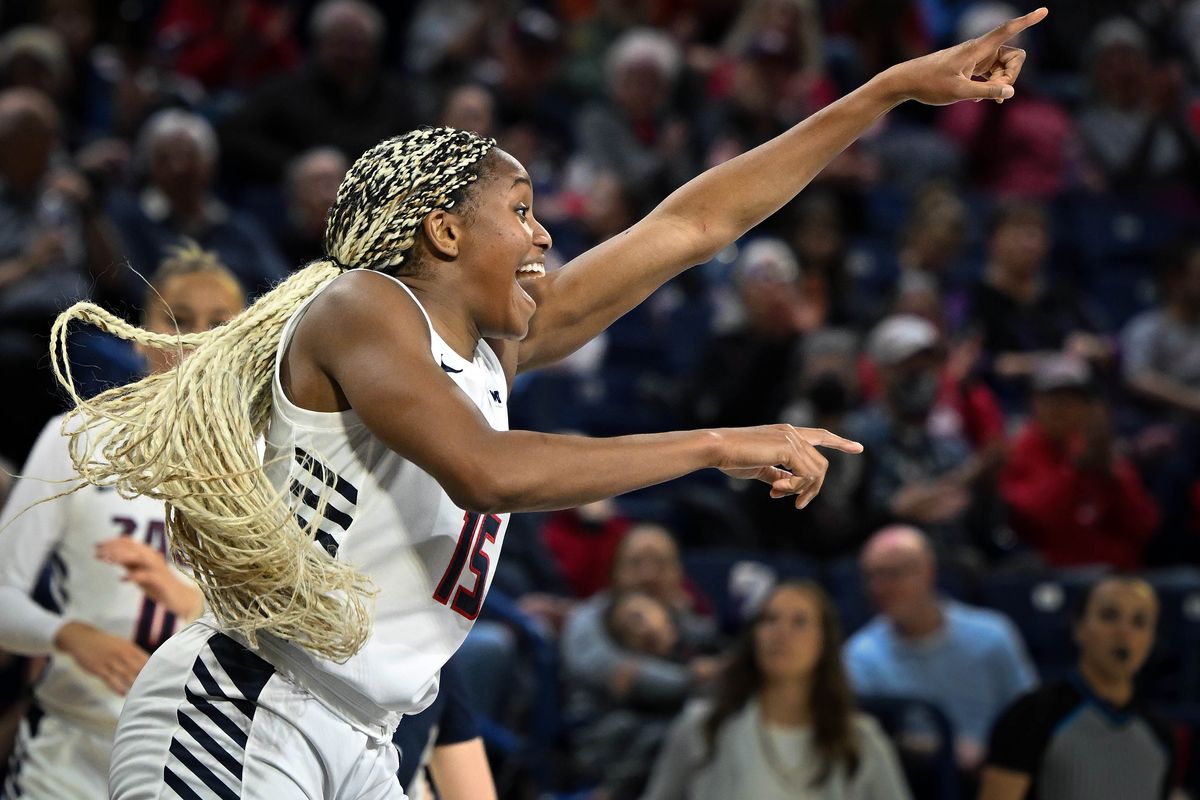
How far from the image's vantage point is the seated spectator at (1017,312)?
901 cm

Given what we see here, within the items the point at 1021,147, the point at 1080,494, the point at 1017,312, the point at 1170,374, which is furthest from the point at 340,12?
the point at 1170,374

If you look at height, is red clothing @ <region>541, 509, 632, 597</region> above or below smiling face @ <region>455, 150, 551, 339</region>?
above

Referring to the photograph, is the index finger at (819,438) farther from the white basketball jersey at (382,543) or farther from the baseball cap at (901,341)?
the baseball cap at (901,341)

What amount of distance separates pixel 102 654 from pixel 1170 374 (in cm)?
667

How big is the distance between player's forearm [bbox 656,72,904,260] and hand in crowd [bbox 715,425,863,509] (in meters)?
0.85

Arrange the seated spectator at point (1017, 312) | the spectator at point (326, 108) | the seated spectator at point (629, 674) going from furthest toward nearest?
the spectator at point (326, 108) → the seated spectator at point (1017, 312) → the seated spectator at point (629, 674)

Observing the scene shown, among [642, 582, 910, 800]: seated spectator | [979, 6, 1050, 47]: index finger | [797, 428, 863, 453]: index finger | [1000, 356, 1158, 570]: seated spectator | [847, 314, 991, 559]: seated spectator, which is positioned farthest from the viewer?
[1000, 356, 1158, 570]: seated spectator

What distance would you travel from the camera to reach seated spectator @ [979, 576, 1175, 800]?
18.7 feet

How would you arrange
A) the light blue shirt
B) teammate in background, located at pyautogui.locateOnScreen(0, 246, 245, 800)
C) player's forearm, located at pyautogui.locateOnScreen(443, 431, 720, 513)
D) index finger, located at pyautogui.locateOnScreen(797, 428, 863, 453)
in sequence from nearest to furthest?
player's forearm, located at pyautogui.locateOnScreen(443, 431, 720, 513)
index finger, located at pyautogui.locateOnScreen(797, 428, 863, 453)
teammate in background, located at pyautogui.locateOnScreen(0, 246, 245, 800)
the light blue shirt

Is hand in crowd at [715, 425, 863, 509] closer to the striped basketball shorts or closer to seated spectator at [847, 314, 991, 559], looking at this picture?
the striped basketball shorts

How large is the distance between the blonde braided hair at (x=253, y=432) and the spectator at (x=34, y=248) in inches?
166

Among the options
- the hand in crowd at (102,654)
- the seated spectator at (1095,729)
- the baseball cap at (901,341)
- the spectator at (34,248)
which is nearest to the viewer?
the hand in crowd at (102,654)

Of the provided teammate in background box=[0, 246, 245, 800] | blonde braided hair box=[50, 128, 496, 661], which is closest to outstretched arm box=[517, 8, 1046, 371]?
blonde braided hair box=[50, 128, 496, 661]

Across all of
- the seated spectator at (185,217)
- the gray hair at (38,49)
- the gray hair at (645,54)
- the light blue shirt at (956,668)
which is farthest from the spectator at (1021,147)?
the gray hair at (38,49)
